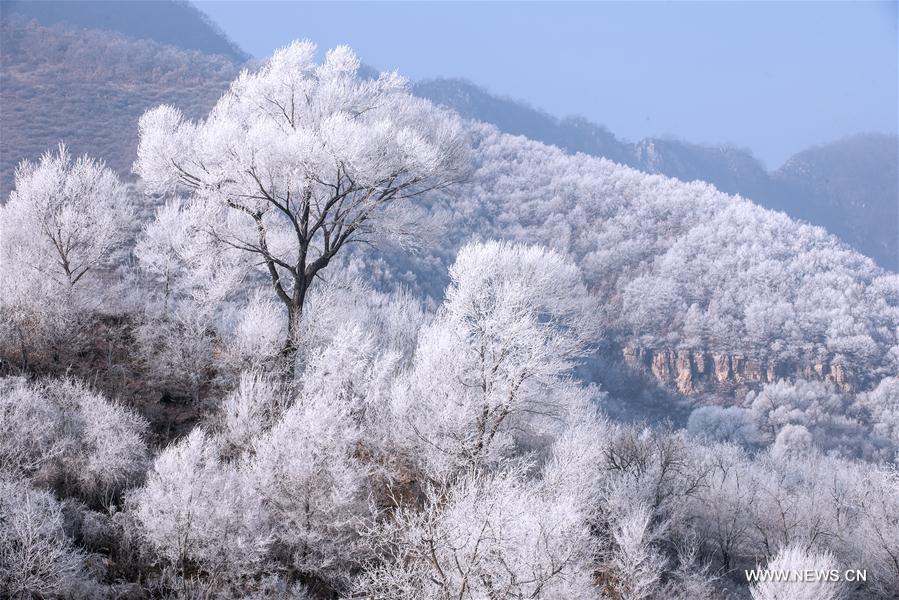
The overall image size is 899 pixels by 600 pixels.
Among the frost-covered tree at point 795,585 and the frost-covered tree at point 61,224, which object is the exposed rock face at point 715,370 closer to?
the frost-covered tree at point 795,585

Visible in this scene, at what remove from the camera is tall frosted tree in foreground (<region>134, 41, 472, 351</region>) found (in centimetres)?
1232

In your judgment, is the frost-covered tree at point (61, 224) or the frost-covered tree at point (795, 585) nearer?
the frost-covered tree at point (795, 585)

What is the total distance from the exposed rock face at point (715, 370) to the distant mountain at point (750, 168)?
264ft

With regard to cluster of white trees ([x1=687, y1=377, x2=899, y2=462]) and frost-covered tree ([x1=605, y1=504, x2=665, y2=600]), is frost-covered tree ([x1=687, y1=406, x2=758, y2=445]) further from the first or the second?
frost-covered tree ([x1=605, y1=504, x2=665, y2=600])

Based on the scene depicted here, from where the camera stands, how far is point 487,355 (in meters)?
12.6

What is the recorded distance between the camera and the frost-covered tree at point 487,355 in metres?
12.1

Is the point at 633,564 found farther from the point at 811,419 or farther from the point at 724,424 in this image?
the point at 811,419

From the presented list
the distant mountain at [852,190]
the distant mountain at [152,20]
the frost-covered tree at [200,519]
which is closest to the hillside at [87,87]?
the distant mountain at [152,20]

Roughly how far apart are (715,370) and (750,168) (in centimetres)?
11837

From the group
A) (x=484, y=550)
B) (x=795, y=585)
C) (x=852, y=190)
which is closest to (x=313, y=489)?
(x=484, y=550)

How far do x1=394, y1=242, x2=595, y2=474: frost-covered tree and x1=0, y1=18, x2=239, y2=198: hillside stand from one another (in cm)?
5216

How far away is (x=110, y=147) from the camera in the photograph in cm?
6875

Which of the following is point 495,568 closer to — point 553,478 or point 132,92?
point 553,478

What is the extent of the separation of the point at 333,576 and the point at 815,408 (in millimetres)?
62604
